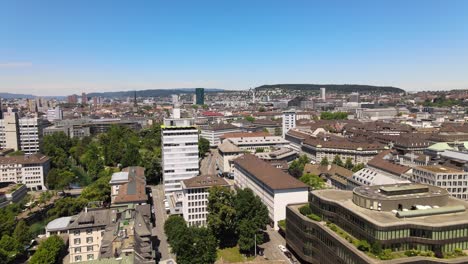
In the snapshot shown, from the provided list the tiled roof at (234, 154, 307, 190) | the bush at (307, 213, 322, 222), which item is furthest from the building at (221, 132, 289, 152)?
the bush at (307, 213, 322, 222)

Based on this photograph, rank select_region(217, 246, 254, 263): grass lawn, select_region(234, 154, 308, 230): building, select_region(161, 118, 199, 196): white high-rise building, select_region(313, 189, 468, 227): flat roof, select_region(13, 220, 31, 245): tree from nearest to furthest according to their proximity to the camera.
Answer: select_region(313, 189, 468, 227): flat roof
select_region(217, 246, 254, 263): grass lawn
select_region(13, 220, 31, 245): tree
select_region(234, 154, 308, 230): building
select_region(161, 118, 199, 196): white high-rise building

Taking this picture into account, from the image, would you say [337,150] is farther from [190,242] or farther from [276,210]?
[190,242]

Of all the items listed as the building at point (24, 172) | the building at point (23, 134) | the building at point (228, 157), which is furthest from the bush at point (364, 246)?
the building at point (23, 134)

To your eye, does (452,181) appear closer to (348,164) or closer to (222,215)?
(348,164)

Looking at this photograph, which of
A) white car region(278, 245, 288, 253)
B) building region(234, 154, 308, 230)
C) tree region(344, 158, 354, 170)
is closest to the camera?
white car region(278, 245, 288, 253)

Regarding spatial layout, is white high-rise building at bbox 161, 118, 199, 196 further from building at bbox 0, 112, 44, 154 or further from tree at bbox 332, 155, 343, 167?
building at bbox 0, 112, 44, 154

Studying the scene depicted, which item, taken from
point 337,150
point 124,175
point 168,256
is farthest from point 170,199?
point 337,150

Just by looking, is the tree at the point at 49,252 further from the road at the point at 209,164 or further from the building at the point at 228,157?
the building at the point at 228,157
